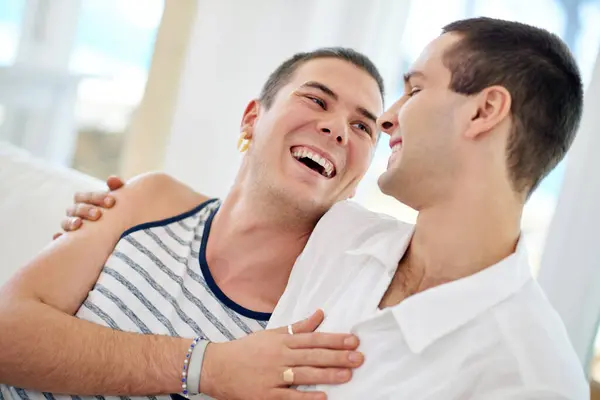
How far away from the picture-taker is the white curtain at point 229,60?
6.94 ft

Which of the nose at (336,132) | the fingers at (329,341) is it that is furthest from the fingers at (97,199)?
the fingers at (329,341)

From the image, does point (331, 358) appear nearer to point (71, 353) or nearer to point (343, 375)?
point (343, 375)

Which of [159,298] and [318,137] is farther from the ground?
[318,137]

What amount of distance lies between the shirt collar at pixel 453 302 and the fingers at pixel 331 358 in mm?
100

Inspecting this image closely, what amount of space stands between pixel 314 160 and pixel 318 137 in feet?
0.18

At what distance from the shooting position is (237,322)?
1.43 metres

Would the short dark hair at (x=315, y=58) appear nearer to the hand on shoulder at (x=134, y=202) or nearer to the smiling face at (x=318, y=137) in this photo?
the smiling face at (x=318, y=137)

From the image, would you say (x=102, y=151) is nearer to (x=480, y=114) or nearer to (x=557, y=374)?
(x=480, y=114)

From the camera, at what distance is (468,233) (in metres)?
1.20

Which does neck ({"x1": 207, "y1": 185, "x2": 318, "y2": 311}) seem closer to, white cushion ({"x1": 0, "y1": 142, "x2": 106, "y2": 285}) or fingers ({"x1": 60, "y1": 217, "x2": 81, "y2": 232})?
fingers ({"x1": 60, "y1": 217, "x2": 81, "y2": 232})

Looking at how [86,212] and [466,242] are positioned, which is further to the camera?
[86,212]

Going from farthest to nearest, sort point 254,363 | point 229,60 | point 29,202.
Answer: point 229,60 → point 29,202 → point 254,363

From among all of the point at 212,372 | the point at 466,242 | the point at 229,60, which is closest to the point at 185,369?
the point at 212,372

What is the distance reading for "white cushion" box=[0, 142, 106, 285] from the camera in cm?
179
